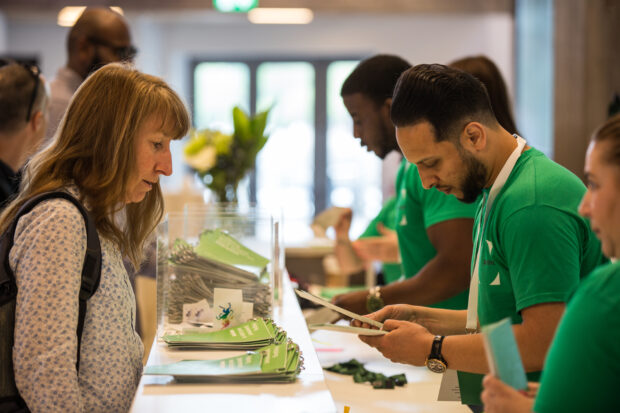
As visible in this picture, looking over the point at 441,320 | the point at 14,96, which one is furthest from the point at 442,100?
the point at 14,96

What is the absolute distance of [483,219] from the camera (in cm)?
150

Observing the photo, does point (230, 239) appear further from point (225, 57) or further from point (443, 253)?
point (225, 57)

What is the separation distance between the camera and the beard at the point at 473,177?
153cm

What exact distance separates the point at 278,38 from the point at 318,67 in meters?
0.64

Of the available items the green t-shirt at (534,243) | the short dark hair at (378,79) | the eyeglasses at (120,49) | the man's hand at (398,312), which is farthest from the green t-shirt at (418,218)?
the eyeglasses at (120,49)

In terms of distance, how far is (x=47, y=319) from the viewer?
131cm

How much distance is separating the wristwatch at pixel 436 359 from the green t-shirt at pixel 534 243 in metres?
0.12

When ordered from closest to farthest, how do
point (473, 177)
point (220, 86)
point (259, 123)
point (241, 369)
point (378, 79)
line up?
1. point (241, 369)
2. point (473, 177)
3. point (378, 79)
4. point (259, 123)
5. point (220, 86)

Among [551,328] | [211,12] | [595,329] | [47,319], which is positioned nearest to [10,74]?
[47,319]

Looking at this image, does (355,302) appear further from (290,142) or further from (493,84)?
(290,142)

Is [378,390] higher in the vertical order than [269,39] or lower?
lower

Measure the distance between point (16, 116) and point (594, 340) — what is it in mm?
2090

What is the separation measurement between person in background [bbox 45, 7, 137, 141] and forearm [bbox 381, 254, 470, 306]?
1740mm

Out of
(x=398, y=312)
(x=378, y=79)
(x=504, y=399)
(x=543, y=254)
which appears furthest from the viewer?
(x=378, y=79)
